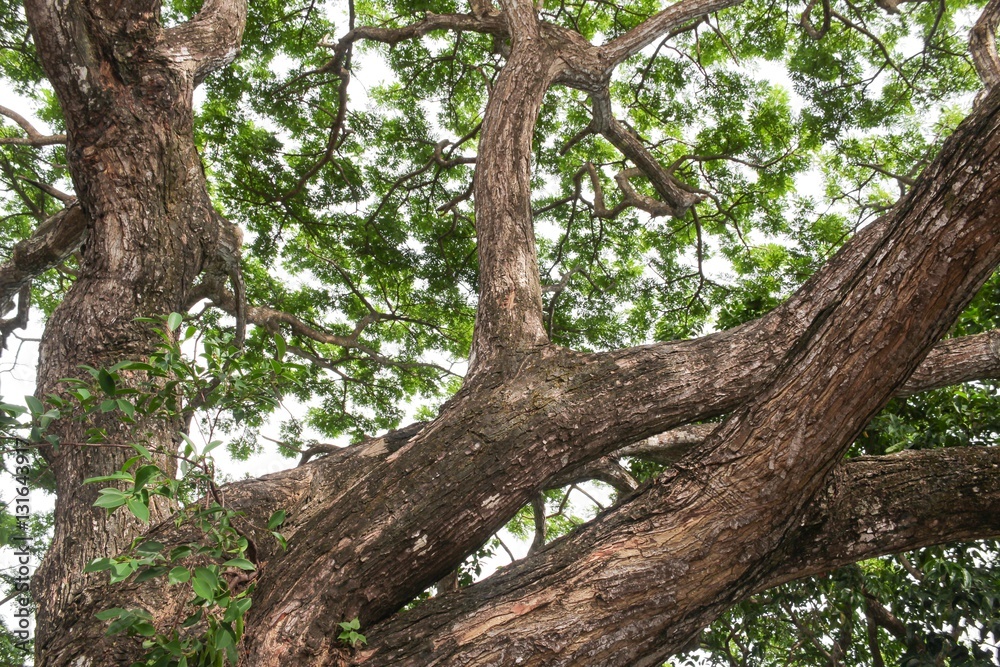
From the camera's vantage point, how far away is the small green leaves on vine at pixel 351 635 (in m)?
2.10

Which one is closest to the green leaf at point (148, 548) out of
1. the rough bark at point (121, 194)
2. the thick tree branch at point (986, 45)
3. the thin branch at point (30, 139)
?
the rough bark at point (121, 194)

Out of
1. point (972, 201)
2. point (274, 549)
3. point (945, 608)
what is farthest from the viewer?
point (945, 608)

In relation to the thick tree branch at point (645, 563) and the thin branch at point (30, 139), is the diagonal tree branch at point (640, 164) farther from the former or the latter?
the thin branch at point (30, 139)

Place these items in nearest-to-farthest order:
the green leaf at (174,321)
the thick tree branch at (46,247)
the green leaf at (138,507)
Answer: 1. the green leaf at (138,507)
2. the green leaf at (174,321)
3. the thick tree branch at (46,247)

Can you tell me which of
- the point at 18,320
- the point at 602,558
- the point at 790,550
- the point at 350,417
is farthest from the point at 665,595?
the point at 18,320

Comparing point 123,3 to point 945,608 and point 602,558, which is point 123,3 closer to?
point 602,558

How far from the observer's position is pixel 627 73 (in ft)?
23.3

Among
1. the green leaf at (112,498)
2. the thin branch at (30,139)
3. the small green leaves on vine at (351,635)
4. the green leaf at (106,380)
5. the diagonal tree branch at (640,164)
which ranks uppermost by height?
the thin branch at (30,139)

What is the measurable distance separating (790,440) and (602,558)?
696 millimetres

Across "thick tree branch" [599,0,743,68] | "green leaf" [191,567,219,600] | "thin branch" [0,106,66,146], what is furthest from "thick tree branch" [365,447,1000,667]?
"thin branch" [0,106,66,146]

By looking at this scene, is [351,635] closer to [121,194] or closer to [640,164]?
[121,194]

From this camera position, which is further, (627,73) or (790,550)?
(627,73)

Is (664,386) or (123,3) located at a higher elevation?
(123,3)

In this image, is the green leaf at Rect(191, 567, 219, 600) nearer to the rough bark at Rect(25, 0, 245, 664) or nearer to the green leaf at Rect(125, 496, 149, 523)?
the green leaf at Rect(125, 496, 149, 523)
